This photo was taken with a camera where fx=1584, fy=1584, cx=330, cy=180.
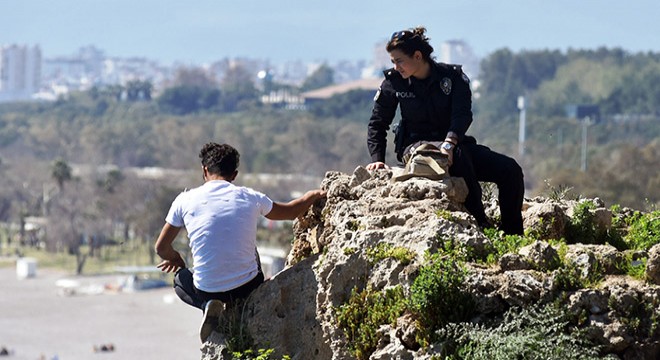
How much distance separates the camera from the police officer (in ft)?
24.6

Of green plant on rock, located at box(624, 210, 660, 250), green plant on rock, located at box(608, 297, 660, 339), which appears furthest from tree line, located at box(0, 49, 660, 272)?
green plant on rock, located at box(608, 297, 660, 339)

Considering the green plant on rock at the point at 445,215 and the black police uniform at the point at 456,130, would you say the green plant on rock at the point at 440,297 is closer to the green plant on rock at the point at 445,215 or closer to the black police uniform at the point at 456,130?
the green plant on rock at the point at 445,215

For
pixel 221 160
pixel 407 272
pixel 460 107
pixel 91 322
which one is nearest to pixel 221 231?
pixel 221 160

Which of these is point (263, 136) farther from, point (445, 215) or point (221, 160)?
point (445, 215)

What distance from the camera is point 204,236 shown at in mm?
6957

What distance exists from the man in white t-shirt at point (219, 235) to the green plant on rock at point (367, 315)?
1.82 feet

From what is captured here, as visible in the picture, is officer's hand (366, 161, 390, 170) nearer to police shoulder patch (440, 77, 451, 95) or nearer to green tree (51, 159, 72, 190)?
police shoulder patch (440, 77, 451, 95)

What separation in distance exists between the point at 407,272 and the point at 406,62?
1542mm

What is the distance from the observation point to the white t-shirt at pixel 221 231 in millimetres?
6961

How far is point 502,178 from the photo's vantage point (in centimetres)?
763

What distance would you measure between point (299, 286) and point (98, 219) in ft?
259

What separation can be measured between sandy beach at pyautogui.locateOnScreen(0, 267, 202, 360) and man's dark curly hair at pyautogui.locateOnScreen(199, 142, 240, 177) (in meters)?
37.7

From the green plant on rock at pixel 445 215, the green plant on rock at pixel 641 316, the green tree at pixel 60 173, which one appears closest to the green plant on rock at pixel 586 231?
the green plant on rock at pixel 445 215

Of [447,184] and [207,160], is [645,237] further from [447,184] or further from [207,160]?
[207,160]
